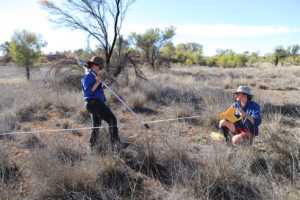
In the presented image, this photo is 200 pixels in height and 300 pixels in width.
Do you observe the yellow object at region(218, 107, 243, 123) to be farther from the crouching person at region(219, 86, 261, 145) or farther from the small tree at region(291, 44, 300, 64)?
the small tree at region(291, 44, 300, 64)

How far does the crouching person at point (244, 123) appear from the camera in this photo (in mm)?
2686

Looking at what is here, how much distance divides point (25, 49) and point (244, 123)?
23093 millimetres

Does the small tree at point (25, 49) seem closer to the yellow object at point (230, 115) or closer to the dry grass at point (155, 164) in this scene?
the dry grass at point (155, 164)

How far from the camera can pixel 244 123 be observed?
2.92 meters

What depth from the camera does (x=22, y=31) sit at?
18656 mm

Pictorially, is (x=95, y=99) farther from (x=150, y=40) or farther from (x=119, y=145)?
(x=150, y=40)

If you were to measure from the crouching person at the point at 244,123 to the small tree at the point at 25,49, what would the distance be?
22579mm

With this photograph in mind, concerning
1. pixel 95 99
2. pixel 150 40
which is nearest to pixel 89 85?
pixel 95 99

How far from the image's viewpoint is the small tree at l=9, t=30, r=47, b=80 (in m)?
18.3

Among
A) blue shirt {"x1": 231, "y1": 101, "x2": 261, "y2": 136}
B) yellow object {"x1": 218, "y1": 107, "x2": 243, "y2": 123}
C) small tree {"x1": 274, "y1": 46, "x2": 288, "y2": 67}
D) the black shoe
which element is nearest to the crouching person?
blue shirt {"x1": 231, "y1": 101, "x2": 261, "y2": 136}

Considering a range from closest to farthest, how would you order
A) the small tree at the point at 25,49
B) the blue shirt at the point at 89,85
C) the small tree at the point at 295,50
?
1. the blue shirt at the point at 89,85
2. the small tree at the point at 25,49
3. the small tree at the point at 295,50

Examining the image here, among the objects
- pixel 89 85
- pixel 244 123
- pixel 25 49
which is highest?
pixel 25 49

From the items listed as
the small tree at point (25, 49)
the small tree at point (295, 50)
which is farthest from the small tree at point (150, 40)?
the small tree at point (295, 50)

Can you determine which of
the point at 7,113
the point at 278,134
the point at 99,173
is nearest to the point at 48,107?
the point at 7,113
